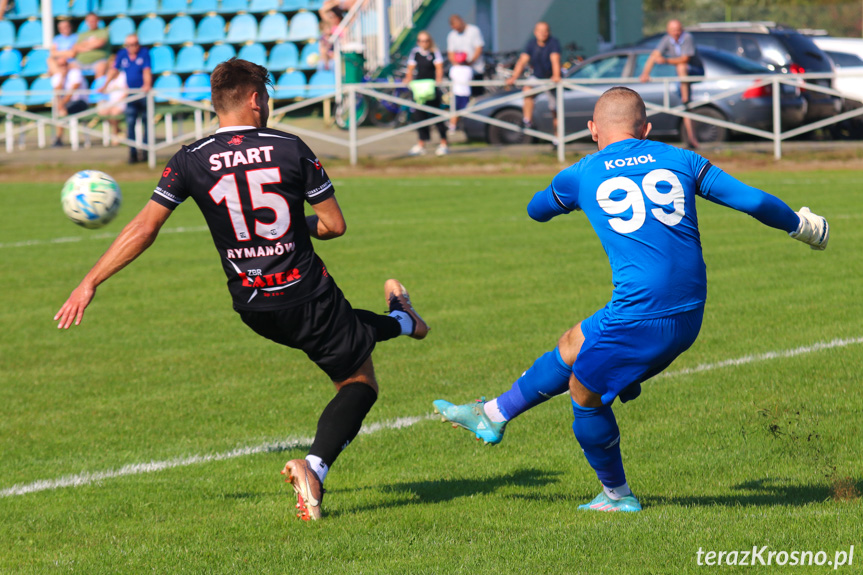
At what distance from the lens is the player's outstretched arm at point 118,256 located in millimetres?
4383

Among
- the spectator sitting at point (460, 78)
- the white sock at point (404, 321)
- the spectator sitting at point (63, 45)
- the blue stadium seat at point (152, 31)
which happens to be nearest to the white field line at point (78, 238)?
the spectator sitting at point (460, 78)

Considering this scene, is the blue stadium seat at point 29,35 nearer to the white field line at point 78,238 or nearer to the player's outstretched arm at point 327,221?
the white field line at point 78,238

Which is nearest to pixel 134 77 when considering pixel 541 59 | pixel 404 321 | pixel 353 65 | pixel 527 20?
pixel 353 65

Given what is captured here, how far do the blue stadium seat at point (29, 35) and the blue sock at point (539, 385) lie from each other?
3059 cm

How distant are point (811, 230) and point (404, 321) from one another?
180 cm

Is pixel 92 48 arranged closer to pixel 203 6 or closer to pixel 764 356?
pixel 203 6

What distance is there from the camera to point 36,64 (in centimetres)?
3103

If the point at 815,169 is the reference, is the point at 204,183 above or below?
above

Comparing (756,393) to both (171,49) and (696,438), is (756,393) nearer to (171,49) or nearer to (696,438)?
(696,438)

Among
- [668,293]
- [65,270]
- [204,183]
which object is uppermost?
[204,183]

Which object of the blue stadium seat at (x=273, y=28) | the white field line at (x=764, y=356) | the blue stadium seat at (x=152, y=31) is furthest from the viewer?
the blue stadium seat at (x=152, y=31)

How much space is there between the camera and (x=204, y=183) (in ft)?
14.3

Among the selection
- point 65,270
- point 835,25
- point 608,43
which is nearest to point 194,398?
point 65,270

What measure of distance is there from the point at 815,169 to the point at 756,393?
12.9 m
